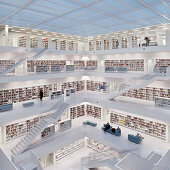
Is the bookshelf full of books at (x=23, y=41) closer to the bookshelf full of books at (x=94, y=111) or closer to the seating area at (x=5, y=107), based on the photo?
the seating area at (x=5, y=107)

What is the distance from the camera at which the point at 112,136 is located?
11.4 metres

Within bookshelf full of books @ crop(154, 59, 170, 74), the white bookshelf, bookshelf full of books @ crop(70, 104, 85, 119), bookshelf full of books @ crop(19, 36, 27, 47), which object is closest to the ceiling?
bookshelf full of books @ crop(154, 59, 170, 74)

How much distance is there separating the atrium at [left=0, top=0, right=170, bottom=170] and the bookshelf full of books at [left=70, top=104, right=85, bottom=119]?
10cm

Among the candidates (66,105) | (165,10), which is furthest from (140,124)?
(165,10)

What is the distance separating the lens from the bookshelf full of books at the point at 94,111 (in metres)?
15.0

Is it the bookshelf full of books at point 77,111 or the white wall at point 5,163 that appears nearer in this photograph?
the white wall at point 5,163

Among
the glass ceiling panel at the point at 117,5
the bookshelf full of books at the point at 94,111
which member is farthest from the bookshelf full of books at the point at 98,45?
the glass ceiling panel at the point at 117,5

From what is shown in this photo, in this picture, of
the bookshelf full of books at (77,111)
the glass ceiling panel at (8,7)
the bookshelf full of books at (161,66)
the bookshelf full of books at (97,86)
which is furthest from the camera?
the bookshelf full of books at (97,86)

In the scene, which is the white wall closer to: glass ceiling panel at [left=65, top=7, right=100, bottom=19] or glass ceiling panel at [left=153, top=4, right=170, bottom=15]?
glass ceiling panel at [left=65, top=7, right=100, bottom=19]

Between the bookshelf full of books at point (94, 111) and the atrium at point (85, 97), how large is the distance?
0.32ft

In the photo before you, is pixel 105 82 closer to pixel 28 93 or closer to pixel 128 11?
pixel 28 93

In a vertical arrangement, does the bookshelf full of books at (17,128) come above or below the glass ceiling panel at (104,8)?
below

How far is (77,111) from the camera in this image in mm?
15383

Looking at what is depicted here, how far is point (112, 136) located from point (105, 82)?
574cm
